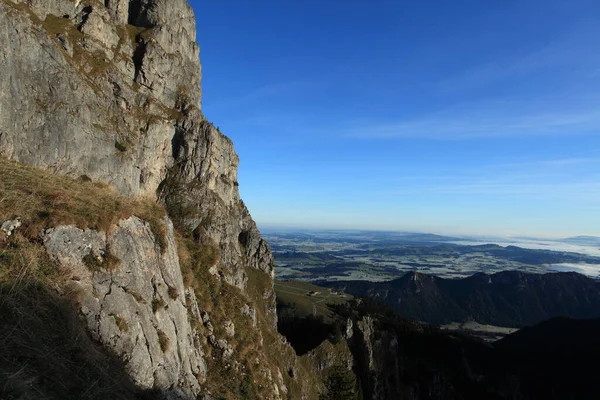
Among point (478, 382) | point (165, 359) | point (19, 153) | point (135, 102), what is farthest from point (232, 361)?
point (478, 382)

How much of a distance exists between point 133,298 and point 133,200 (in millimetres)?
9718

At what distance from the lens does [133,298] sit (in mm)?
19391

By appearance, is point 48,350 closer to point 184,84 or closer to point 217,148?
point 217,148

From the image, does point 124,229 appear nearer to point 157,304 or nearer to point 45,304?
point 157,304

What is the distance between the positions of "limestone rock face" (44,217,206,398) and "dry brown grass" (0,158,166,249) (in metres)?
0.51

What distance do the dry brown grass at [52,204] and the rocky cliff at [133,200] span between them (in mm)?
91

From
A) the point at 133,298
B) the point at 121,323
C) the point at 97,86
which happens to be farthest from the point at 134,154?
the point at 121,323

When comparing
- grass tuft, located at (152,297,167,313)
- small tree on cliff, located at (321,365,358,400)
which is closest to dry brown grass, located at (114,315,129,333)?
grass tuft, located at (152,297,167,313)

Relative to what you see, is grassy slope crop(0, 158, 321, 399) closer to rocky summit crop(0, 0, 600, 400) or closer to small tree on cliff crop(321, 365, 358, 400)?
rocky summit crop(0, 0, 600, 400)

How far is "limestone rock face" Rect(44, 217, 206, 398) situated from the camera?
52.9 feet

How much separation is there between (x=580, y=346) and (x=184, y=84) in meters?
233

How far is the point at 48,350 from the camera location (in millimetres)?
11531

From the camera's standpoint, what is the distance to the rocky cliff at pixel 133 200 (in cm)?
1680

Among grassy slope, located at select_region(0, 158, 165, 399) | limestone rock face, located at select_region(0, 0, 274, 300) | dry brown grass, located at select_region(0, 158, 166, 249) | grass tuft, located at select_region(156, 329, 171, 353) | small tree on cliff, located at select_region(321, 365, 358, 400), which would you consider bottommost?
small tree on cliff, located at select_region(321, 365, 358, 400)
